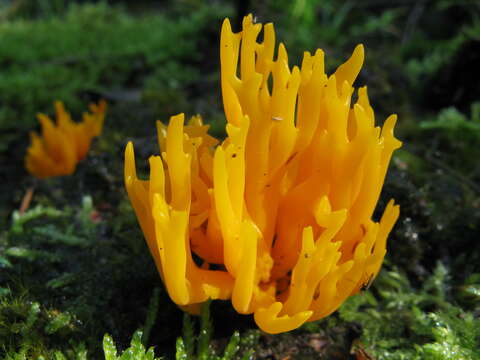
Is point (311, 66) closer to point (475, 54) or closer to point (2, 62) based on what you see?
point (475, 54)

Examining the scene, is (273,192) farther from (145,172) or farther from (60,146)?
(60,146)

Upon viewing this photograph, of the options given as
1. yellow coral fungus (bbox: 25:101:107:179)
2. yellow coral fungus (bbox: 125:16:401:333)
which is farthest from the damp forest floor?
yellow coral fungus (bbox: 125:16:401:333)

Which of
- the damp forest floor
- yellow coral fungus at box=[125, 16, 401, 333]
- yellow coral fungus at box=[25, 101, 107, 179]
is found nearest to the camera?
yellow coral fungus at box=[125, 16, 401, 333]

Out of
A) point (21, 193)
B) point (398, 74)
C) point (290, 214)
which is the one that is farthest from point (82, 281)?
point (398, 74)

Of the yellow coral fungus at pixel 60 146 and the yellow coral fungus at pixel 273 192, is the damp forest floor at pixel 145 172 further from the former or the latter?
the yellow coral fungus at pixel 273 192

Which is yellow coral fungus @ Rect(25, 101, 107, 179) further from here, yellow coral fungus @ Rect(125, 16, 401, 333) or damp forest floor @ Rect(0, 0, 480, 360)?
yellow coral fungus @ Rect(125, 16, 401, 333)

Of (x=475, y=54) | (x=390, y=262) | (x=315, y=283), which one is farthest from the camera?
(x=475, y=54)
